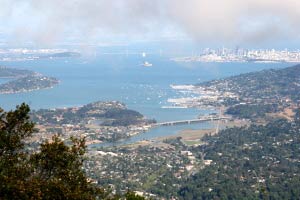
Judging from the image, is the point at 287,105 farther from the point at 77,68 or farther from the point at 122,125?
the point at 77,68

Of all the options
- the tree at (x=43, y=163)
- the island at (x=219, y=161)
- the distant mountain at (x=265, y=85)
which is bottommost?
the island at (x=219, y=161)

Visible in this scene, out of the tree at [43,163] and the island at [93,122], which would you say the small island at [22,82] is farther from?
the tree at [43,163]

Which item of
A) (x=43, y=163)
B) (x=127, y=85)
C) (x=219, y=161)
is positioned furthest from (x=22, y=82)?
(x=43, y=163)

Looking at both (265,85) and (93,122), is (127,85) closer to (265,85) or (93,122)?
(265,85)

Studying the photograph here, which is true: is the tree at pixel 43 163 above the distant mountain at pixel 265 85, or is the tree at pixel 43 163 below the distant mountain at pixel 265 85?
above

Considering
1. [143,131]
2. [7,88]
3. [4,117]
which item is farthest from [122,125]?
[4,117]

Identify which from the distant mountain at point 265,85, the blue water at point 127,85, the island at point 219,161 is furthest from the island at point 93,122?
the distant mountain at point 265,85
